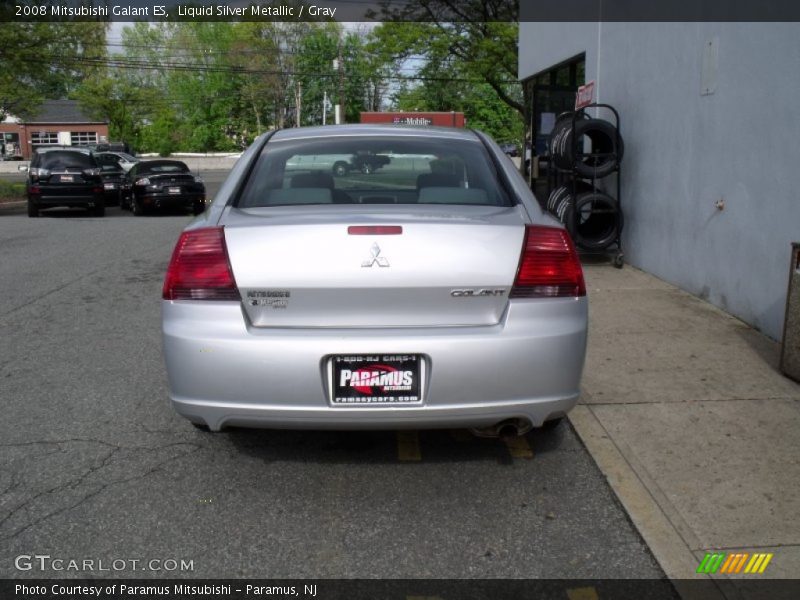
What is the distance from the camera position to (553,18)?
13.5 metres

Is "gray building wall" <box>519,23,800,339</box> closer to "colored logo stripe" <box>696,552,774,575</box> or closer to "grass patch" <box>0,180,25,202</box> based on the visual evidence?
"colored logo stripe" <box>696,552,774,575</box>

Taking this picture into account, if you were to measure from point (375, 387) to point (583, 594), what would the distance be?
115cm

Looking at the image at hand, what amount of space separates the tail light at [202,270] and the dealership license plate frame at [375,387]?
538 millimetres

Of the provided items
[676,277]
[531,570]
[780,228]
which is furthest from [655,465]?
[676,277]

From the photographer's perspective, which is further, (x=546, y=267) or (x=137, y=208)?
(x=137, y=208)

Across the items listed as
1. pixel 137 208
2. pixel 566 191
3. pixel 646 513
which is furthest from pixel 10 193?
pixel 646 513

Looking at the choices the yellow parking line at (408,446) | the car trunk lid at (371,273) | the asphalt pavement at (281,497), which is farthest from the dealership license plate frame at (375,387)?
the yellow parking line at (408,446)

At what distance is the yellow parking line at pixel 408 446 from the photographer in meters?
4.27

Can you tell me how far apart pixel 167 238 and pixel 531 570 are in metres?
12.1

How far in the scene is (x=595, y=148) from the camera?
10.3 metres

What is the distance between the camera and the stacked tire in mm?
9438
